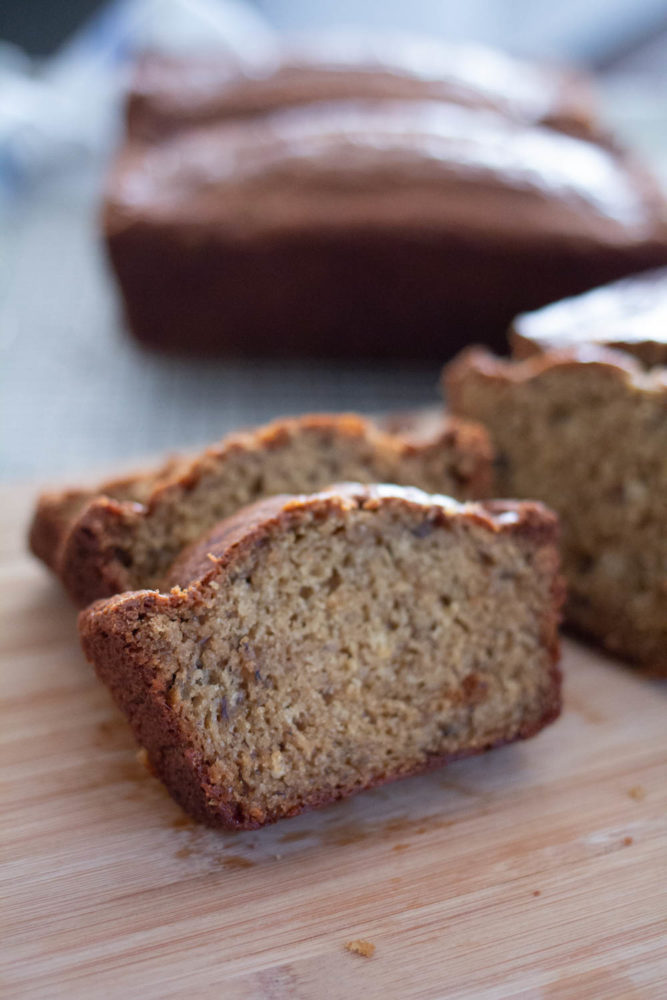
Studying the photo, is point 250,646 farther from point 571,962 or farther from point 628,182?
point 628,182

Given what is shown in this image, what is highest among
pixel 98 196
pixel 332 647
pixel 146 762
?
pixel 98 196

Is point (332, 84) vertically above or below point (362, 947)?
above

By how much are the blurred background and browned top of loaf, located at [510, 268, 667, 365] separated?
110 centimetres

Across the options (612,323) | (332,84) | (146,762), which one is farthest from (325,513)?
(332,84)

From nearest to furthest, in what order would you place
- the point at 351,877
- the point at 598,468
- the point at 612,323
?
1. the point at 351,877
2. the point at 598,468
3. the point at 612,323

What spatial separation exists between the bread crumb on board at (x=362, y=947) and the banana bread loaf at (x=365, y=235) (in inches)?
107

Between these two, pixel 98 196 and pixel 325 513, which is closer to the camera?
pixel 325 513

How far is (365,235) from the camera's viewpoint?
12.9 ft

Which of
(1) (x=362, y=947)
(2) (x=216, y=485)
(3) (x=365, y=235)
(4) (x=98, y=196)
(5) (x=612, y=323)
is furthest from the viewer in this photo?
(4) (x=98, y=196)

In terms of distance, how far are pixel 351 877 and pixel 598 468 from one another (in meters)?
1.24

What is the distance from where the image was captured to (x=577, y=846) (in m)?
2.04

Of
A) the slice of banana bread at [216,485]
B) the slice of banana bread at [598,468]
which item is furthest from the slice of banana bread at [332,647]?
the slice of banana bread at [598,468]

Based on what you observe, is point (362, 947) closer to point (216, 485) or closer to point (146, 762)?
point (146, 762)

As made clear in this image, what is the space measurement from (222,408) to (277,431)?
5.25ft
